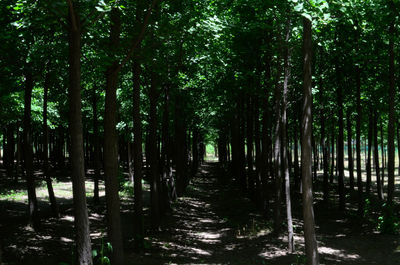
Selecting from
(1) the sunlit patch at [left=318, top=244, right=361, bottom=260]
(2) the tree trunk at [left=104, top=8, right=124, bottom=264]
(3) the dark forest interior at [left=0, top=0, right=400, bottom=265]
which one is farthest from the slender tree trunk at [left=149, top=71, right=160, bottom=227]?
(1) the sunlit patch at [left=318, top=244, right=361, bottom=260]

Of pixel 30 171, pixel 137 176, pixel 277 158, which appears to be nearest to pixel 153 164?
pixel 137 176

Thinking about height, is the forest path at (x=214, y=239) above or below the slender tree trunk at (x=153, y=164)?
below

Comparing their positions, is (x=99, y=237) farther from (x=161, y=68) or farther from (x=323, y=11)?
(x=323, y=11)

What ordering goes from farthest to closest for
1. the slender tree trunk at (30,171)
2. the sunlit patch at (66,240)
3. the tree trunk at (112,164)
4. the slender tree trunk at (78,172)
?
the slender tree trunk at (30,171)
the sunlit patch at (66,240)
the tree trunk at (112,164)
the slender tree trunk at (78,172)

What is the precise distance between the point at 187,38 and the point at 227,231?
9.61 m

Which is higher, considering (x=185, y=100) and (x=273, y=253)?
(x=185, y=100)

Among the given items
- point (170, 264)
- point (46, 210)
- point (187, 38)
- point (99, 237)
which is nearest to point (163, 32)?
point (187, 38)

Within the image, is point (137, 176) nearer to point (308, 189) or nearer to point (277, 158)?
point (277, 158)

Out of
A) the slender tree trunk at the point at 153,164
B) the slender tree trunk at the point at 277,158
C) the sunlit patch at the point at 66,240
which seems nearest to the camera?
the sunlit patch at the point at 66,240

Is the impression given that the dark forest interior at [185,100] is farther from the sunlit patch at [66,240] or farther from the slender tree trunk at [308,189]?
the sunlit patch at [66,240]

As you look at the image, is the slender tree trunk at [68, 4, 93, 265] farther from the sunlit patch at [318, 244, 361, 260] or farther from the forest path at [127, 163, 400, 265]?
the sunlit patch at [318, 244, 361, 260]

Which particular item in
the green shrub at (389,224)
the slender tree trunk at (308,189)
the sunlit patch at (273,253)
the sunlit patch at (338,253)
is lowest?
the sunlit patch at (338,253)

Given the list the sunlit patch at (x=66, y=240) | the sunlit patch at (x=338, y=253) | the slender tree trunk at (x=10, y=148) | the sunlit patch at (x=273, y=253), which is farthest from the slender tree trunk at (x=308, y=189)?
the slender tree trunk at (x=10, y=148)

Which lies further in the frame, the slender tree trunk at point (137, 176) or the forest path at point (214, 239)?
the slender tree trunk at point (137, 176)
